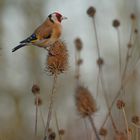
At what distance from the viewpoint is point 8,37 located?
704 inches

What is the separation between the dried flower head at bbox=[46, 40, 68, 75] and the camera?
18.6 ft

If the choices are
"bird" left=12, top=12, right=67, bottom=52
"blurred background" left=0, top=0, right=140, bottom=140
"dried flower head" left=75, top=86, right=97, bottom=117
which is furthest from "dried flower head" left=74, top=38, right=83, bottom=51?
"blurred background" left=0, top=0, right=140, bottom=140

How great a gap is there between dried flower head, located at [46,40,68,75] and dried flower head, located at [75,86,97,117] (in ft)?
1.16

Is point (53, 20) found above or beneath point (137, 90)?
above

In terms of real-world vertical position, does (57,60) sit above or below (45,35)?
below

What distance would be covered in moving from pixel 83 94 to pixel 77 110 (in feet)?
0.50

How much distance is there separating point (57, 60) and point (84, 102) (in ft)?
1.92

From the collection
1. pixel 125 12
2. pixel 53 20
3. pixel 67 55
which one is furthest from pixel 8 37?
pixel 67 55

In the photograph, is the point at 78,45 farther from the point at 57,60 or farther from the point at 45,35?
the point at 57,60

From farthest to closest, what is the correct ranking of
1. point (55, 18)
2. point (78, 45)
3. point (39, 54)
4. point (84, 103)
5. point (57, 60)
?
1. point (39, 54)
2. point (55, 18)
3. point (78, 45)
4. point (57, 60)
5. point (84, 103)

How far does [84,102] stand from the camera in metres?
5.32

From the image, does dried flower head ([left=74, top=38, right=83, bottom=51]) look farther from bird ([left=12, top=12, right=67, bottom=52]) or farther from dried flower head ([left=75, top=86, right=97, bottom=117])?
dried flower head ([left=75, top=86, right=97, bottom=117])

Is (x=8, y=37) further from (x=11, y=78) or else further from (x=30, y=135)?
(x=30, y=135)

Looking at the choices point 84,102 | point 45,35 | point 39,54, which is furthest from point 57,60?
point 39,54
